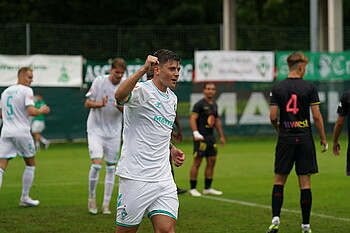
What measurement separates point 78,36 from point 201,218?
18.4 m

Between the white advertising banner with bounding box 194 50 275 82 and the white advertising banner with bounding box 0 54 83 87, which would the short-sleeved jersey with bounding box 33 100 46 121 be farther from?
the white advertising banner with bounding box 194 50 275 82

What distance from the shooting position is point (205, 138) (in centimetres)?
1323

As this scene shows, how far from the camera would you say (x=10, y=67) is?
23.5 m

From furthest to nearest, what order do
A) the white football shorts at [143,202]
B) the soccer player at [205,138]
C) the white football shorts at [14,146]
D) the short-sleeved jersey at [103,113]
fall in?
the soccer player at [205,138] < the white football shorts at [14,146] < the short-sleeved jersey at [103,113] < the white football shorts at [143,202]

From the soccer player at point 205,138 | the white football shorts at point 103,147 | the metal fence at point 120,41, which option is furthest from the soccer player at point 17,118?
the metal fence at point 120,41

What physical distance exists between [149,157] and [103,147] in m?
4.67

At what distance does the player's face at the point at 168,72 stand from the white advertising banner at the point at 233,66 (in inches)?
735

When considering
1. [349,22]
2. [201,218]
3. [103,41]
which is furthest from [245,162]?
[349,22]

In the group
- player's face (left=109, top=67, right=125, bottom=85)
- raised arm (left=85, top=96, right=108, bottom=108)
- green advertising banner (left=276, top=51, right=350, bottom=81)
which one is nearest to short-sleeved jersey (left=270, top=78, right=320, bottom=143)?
player's face (left=109, top=67, right=125, bottom=85)

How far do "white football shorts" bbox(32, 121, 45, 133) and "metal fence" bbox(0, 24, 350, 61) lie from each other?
8.97 feet

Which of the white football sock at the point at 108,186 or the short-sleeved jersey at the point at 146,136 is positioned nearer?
the short-sleeved jersey at the point at 146,136

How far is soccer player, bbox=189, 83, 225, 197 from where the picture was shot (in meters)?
13.1

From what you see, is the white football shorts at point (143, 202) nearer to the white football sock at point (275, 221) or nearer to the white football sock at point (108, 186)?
the white football sock at point (275, 221)

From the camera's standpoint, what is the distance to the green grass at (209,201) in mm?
9578
